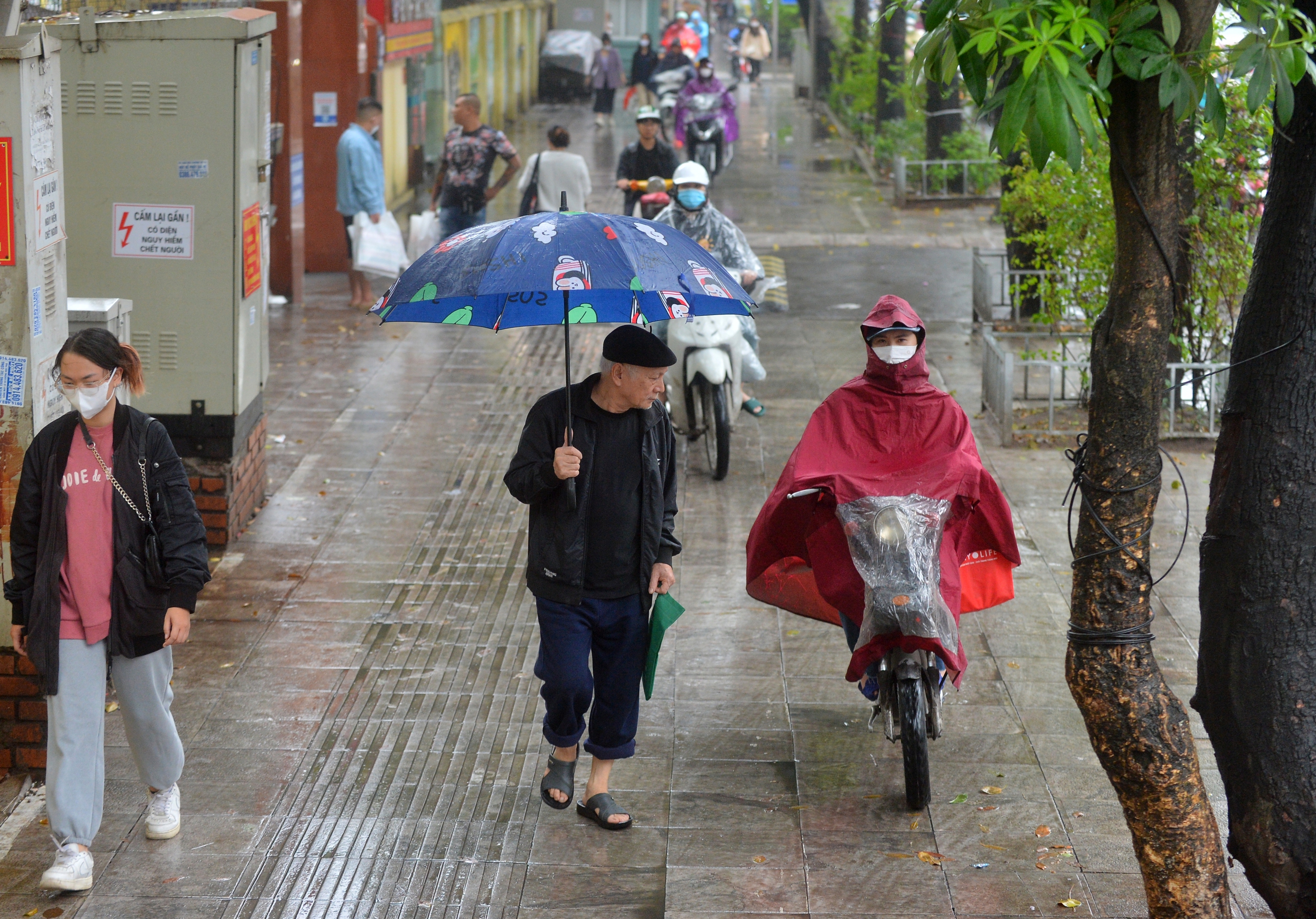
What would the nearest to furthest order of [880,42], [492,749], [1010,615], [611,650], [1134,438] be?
[1134,438] → [611,650] → [492,749] → [1010,615] → [880,42]

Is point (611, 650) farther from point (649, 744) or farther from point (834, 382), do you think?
point (834, 382)

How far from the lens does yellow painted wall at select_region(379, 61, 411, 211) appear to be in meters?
18.0

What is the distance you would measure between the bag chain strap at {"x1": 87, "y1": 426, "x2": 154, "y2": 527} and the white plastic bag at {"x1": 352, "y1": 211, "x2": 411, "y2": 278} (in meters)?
8.55

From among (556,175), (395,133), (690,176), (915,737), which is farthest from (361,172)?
(915,737)

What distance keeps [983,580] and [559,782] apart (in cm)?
170

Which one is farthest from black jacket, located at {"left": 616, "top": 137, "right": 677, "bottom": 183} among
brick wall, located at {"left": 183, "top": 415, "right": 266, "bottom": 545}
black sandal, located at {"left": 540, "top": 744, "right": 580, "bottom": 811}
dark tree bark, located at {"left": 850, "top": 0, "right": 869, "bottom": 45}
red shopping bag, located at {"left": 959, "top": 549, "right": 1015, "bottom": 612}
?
dark tree bark, located at {"left": 850, "top": 0, "right": 869, "bottom": 45}

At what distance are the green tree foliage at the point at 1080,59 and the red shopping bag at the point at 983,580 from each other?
7.46 ft

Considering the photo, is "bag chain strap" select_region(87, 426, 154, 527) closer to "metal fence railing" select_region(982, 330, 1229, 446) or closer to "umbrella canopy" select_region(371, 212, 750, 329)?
"umbrella canopy" select_region(371, 212, 750, 329)

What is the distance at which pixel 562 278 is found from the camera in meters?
4.30

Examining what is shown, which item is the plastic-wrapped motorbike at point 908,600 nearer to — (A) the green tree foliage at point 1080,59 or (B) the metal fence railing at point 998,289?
(A) the green tree foliage at point 1080,59

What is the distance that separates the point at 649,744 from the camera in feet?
18.2

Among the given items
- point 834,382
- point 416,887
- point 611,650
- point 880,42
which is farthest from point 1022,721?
point 880,42

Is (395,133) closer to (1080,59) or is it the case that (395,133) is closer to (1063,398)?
(1063,398)

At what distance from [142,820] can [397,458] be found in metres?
4.31
